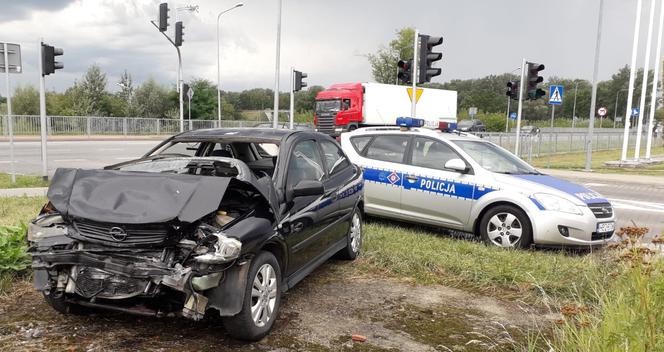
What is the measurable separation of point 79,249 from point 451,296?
3230mm

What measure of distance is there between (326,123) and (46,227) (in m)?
26.1

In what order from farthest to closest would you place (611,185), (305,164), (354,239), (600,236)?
(611,185), (600,236), (354,239), (305,164)

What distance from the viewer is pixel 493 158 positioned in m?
7.46

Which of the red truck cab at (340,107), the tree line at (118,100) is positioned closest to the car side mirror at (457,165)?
the red truck cab at (340,107)

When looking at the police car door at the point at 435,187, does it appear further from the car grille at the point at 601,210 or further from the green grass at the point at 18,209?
the green grass at the point at 18,209

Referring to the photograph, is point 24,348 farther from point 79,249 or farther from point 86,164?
point 86,164

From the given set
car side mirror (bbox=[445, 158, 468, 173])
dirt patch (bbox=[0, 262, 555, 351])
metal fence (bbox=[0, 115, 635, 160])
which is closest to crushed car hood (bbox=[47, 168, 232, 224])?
dirt patch (bbox=[0, 262, 555, 351])

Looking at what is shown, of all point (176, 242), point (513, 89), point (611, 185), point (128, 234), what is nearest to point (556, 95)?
point (513, 89)

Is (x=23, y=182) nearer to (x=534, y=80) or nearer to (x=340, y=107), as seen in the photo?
(x=534, y=80)

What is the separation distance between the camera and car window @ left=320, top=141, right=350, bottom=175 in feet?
17.6

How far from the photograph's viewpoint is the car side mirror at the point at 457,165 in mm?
7027

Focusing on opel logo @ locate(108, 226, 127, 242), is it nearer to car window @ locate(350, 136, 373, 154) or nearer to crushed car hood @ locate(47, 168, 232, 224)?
crushed car hood @ locate(47, 168, 232, 224)

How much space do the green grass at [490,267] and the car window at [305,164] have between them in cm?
139

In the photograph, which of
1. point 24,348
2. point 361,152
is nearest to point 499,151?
point 361,152
